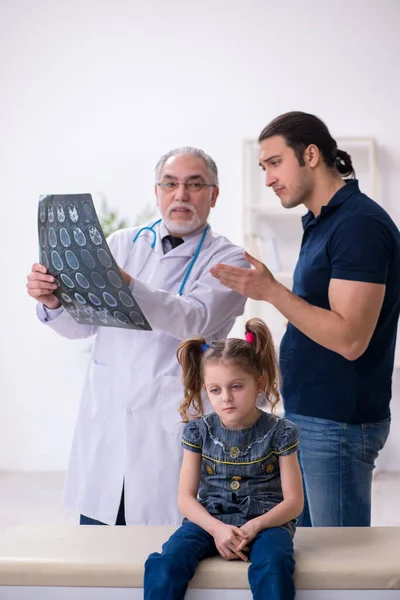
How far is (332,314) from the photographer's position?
5.37 feet

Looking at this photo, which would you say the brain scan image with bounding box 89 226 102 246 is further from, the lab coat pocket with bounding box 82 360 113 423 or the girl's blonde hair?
the lab coat pocket with bounding box 82 360 113 423

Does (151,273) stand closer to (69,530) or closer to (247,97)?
(69,530)

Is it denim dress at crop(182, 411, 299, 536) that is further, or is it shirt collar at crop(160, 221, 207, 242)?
shirt collar at crop(160, 221, 207, 242)

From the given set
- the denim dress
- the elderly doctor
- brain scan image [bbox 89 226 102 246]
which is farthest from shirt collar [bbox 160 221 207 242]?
the denim dress

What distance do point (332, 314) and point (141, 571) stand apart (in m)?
0.65

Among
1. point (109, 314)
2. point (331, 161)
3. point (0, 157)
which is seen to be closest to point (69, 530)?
point (109, 314)

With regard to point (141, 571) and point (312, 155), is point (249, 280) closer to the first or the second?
point (312, 155)

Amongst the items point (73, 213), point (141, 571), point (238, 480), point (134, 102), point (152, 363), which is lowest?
point (141, 571)

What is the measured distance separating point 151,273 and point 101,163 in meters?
3.09

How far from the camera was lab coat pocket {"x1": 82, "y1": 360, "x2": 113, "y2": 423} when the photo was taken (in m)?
1.92

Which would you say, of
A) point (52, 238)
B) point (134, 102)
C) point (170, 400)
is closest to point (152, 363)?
point (170, 400)

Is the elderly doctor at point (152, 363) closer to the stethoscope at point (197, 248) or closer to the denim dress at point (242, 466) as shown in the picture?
the stethoscope at point (197, 248)

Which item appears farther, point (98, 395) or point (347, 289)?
point (98, 395)

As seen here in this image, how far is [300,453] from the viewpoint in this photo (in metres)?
1.78
